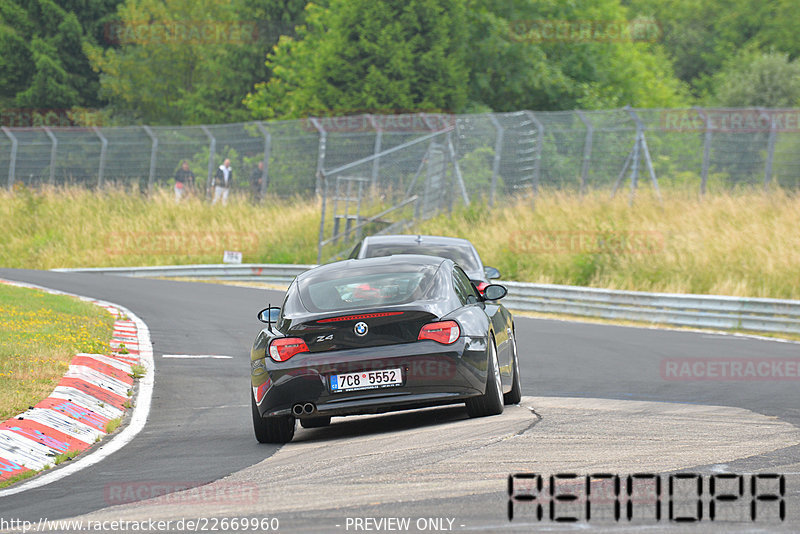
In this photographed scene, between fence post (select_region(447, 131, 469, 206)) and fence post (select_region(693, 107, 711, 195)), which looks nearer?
fence post (select_region(693, 107, 711, 195))

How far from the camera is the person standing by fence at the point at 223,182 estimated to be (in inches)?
1404

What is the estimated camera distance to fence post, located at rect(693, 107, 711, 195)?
27.2 m

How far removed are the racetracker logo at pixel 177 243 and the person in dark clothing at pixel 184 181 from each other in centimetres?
202

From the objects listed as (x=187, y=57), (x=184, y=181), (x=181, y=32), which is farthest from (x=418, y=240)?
(x=187, y=57)

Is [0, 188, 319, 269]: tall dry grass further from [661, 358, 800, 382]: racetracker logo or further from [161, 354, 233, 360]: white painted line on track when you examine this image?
[661, 358, 800, 382]: racetracker logo

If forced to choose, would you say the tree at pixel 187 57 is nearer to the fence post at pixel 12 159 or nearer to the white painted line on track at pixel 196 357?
the fence post at pixel 12 159

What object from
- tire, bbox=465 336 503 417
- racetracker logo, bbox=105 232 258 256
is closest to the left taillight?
tire, bbox=465 336 503 417

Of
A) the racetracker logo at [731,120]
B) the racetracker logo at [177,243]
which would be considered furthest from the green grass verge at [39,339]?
the racetracker logo at [731,120]

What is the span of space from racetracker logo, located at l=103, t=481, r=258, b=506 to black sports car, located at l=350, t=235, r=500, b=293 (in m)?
7.28

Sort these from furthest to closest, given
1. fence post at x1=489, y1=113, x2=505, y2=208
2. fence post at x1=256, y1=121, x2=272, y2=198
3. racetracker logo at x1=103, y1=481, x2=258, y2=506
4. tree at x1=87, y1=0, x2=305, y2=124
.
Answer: tree at x1=87, y1=0, x2=305, y2=124, fence post at x1=256, y1=121, x2=272, y2=198, fence post at x1=489, y1=113, x2=505, y2=208, racetracker logo at x1=103, y1=481, x2=258, y2=506

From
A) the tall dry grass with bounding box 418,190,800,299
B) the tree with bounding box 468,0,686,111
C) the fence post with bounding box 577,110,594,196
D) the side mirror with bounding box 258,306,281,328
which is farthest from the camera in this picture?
the tree with bounding box 468,0,686,111

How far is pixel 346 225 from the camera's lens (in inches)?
1203

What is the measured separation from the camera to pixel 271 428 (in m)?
9.24

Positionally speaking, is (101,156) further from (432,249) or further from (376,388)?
(376,388)
